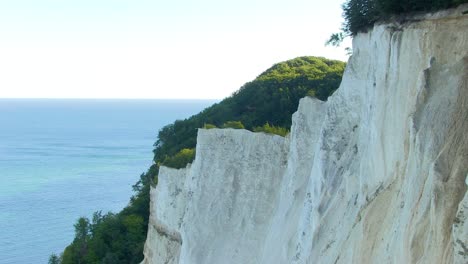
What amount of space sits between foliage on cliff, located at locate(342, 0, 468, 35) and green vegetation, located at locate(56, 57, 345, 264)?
27.1 feet

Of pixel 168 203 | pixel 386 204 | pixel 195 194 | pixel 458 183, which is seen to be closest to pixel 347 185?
pixel 386 204

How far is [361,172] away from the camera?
36.1 feet

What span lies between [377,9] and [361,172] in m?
3.25

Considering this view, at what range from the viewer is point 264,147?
17438 millimetres

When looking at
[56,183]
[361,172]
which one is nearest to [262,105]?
[361,172]

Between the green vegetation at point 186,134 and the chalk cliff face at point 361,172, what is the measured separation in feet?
12.5

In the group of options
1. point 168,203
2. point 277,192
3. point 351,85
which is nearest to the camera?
point 351,85

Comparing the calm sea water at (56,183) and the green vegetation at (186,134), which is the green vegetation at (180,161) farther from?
the calm sea water at (56,183)

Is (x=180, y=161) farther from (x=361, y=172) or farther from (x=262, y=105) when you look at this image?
(x=361, y=172)

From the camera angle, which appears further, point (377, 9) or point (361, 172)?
point (377, 9)

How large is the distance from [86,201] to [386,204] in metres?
46.9

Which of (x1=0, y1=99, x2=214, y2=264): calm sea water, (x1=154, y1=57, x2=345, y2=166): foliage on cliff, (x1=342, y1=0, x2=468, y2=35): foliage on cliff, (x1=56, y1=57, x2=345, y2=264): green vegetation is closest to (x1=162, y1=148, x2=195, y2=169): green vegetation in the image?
(x1=56, y1=57, x2=345, y2=264): green vegetation

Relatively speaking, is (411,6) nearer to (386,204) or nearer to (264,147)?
(386,204)

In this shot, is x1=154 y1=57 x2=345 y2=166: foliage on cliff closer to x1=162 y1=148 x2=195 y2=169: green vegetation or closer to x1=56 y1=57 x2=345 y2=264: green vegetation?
x1=56 y1=57 x2=345 y2=264: green vegetation
